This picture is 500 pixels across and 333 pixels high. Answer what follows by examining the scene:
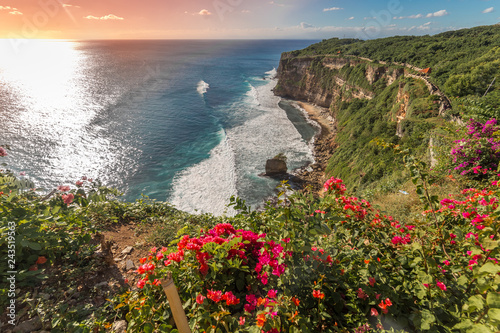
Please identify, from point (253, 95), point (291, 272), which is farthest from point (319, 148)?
point (253, 95)

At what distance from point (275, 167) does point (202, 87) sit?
54.5 meters

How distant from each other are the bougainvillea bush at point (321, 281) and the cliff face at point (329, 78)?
4469 centimetres

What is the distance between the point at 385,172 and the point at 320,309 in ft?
67.9

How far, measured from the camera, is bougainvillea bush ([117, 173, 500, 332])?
2168 millimetres

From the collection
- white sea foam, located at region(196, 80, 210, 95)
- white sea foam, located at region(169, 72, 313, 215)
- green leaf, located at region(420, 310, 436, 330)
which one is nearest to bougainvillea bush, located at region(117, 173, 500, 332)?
green leaf, located at region(420, 310, 436, 330)

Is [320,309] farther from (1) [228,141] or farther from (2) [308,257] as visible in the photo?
(1) [228,141]

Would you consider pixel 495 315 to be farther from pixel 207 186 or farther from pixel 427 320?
pixel 207 186

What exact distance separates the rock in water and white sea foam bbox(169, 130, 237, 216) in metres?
4.75

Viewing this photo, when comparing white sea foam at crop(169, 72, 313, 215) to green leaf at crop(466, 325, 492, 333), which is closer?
green leaf at crop(466, 325, 492, 333)

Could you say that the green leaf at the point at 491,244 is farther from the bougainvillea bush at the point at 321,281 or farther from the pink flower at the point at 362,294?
the pink flower at the point at 362,294

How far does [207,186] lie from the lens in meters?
26.6

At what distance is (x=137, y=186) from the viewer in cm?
2673

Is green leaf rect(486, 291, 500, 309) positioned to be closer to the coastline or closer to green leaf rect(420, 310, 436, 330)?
green leaf rect(420, 310, 436, 330)

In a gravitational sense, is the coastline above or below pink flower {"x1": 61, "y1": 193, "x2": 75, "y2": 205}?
below
